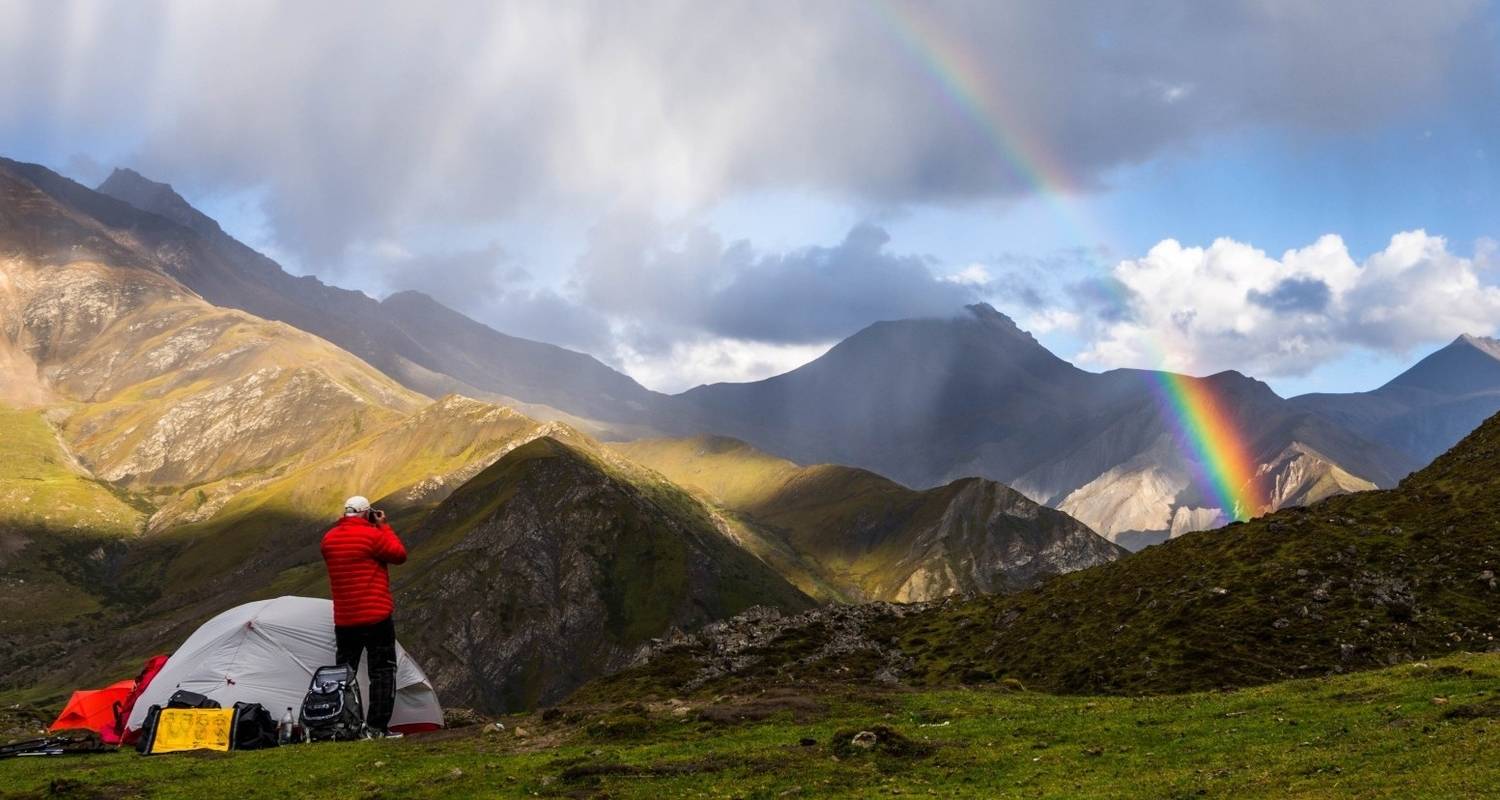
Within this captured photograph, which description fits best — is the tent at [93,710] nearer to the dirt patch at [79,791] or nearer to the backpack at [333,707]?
the backpack at [333,707]

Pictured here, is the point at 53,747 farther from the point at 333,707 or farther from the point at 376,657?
the point at 376,657

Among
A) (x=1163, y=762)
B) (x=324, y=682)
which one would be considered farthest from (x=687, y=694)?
(x=1163, y=762)

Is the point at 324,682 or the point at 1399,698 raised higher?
the point at 324,682

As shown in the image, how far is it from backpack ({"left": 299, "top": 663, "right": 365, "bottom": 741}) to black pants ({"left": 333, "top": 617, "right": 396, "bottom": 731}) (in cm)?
41

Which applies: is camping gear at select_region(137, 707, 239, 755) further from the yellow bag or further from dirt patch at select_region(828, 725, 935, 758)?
dirt patch at select_region(828, 725, 935, 758)

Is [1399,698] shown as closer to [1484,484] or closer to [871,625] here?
[1484,484]

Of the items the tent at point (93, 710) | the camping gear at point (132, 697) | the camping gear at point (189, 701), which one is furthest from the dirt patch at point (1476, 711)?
the tent at point (93, 710)

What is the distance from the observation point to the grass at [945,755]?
725 inches

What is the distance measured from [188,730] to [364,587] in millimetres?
6025

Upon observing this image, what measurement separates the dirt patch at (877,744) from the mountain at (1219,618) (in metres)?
15.3

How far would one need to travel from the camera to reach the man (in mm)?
27141

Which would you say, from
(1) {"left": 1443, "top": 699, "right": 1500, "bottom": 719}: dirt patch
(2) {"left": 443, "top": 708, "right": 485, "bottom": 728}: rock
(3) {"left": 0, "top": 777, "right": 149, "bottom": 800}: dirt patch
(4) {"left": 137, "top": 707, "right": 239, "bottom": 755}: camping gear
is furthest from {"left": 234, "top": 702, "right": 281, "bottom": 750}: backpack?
(1) {"left": 1443, "top": 699, "right": 1500, "bottom": 719}: dirt patch

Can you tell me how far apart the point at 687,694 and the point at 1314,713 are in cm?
2782

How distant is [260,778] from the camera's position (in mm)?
22391
